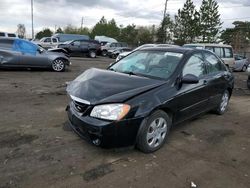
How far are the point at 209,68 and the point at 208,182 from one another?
2.94 meters

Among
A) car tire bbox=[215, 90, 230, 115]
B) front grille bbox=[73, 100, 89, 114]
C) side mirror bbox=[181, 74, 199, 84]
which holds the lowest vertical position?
car tire bbox=[215, 90, 230, 115]

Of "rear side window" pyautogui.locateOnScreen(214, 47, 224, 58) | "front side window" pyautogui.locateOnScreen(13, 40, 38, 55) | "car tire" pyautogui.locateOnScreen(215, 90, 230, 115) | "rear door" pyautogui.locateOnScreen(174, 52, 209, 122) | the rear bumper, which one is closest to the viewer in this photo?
the rear bumper

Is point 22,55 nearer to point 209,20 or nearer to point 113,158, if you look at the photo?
point 113,158

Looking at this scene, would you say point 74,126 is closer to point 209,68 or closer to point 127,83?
point 127,83

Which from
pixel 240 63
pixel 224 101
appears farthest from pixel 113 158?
pixel 240 63

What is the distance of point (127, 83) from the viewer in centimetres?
434

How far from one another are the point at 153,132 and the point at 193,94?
4.26 feet

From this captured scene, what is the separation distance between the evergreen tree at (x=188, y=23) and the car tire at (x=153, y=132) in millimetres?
44080

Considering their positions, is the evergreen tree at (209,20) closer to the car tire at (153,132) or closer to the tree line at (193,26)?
the tree line at (193,26)

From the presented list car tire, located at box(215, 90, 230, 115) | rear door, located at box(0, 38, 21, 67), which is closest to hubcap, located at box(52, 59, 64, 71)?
rear door, located at box(0, 38, 21, 67)

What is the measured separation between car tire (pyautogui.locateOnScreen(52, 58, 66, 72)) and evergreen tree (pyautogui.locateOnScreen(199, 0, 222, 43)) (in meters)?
36.8

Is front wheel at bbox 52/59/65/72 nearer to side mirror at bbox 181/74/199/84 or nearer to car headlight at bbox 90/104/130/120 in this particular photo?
side mirror at bbox 181/74/199/84

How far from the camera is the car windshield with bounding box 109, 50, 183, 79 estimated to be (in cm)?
488

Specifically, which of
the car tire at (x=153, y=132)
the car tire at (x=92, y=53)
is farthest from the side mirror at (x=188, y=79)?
the car tire at (x=92, y=53)
